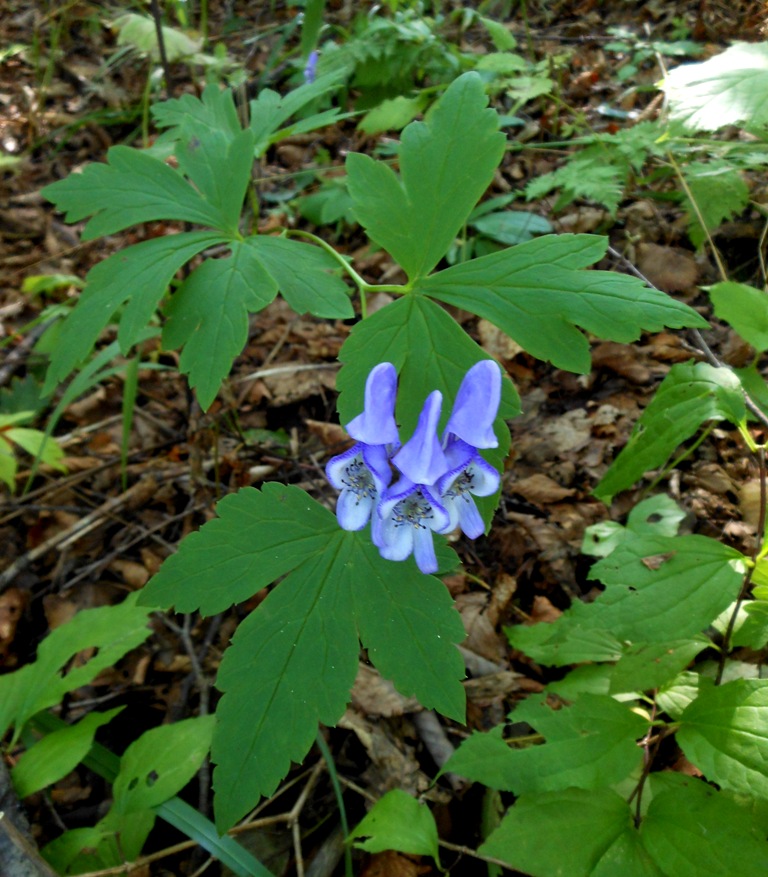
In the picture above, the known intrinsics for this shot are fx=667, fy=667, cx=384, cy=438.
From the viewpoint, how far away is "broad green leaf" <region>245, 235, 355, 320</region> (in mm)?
2031

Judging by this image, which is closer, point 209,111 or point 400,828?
point 400,828

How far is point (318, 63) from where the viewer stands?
185 inches

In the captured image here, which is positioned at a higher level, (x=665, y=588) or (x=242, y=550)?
(x=242, y=550)

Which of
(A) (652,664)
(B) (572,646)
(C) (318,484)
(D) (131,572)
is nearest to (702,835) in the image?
(A) (652,664)

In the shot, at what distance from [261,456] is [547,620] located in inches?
61.0

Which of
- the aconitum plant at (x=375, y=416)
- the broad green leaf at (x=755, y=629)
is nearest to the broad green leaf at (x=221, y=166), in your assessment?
the aconitum plant at (x=375, y=416)

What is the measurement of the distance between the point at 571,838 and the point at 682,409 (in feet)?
3.83

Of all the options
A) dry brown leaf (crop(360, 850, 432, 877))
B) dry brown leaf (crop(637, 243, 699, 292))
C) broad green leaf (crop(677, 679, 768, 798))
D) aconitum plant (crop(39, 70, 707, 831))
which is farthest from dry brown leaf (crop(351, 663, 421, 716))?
dry brown leaf (crop(637, 243, 699, 292))

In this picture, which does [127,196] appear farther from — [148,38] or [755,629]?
[148,38]

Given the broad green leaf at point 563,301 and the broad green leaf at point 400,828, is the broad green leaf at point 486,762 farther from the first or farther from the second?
the broad green leaf at point 563,301

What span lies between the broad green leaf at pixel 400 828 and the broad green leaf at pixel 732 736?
753mm

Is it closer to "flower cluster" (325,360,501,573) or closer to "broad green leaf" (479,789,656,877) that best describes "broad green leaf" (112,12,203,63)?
"flower cluster" (325,360,501,573)

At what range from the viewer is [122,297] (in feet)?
7.03

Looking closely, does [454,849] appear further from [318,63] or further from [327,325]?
[318,63]
